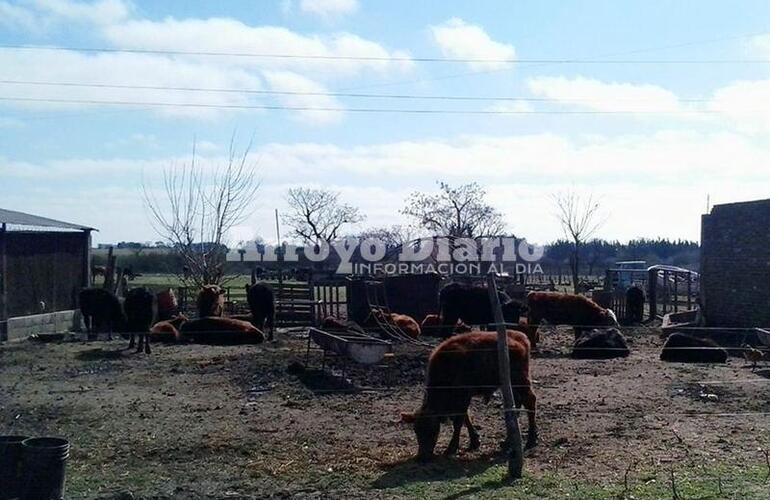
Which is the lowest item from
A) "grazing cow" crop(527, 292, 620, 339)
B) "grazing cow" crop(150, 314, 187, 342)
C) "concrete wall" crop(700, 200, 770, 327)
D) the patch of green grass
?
the patch of green grass

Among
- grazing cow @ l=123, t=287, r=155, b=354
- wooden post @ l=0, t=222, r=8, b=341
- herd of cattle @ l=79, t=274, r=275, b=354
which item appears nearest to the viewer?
grazing cow @ l=123, t=287, r=155, b=354

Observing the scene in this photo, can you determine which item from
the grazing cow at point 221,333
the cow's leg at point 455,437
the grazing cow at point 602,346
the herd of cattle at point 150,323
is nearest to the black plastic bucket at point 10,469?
the cow's leg at point 455,437

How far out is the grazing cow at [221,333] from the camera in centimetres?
2098

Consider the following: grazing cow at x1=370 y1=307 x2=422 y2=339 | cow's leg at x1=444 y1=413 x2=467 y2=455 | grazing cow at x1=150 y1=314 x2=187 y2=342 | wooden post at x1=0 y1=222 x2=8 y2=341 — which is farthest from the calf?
cow's leg at x1=444 y1=413 x2=467 y2=455

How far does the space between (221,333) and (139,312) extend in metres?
2.11

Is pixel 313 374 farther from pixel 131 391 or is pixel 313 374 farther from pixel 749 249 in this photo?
pixel 749 249

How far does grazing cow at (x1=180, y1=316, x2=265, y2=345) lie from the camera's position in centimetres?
2098

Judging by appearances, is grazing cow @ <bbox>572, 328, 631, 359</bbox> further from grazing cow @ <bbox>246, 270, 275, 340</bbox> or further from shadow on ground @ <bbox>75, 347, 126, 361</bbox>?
shadow on ground @ <bbox>75, 347, 126, 361</bbox>

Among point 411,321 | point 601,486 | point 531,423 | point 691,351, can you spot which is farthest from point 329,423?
point 411,321

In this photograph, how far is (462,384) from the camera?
936cm

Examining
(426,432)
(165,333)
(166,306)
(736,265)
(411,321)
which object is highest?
(736,265)

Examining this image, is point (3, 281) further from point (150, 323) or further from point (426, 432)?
point (426, 432)

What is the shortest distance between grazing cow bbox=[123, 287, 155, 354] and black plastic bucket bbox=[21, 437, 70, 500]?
12275mm

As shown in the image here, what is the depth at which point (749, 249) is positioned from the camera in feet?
75.8
